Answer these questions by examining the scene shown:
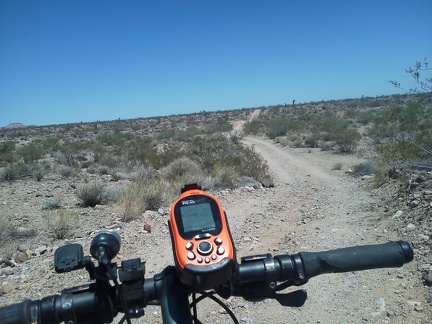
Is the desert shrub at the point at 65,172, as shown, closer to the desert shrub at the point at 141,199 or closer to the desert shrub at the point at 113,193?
the desert shrub at the point at 113,193

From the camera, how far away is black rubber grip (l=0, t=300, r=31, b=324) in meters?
1.13

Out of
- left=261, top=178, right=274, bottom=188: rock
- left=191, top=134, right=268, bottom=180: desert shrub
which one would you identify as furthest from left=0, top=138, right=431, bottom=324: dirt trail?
left=191, top=134, right=268, bottom=180: desert shrub

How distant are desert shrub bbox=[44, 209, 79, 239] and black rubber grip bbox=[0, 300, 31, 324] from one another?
543cm

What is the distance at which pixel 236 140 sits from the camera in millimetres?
24156

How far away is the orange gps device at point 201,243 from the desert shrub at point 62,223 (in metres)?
5.50

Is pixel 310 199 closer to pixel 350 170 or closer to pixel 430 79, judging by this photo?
pixel 430 79

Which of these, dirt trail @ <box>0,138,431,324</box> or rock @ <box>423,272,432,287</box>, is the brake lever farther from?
rock @ <box>423,272,432,287</box>

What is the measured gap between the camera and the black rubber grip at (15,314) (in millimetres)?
1132

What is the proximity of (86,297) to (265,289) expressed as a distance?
67 centimetres

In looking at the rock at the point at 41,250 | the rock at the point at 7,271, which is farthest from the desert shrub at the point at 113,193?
the rock at the point at 7,271

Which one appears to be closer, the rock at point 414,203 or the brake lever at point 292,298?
the brake lever at point 292,298

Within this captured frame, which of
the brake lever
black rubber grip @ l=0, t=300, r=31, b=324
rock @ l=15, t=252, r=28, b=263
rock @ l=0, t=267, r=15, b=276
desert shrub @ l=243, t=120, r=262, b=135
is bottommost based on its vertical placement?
rock @ l=0, t=267, r=15, b=276

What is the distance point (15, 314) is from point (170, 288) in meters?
0.51

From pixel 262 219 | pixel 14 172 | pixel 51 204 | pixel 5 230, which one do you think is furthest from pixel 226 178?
pixel 14 172
